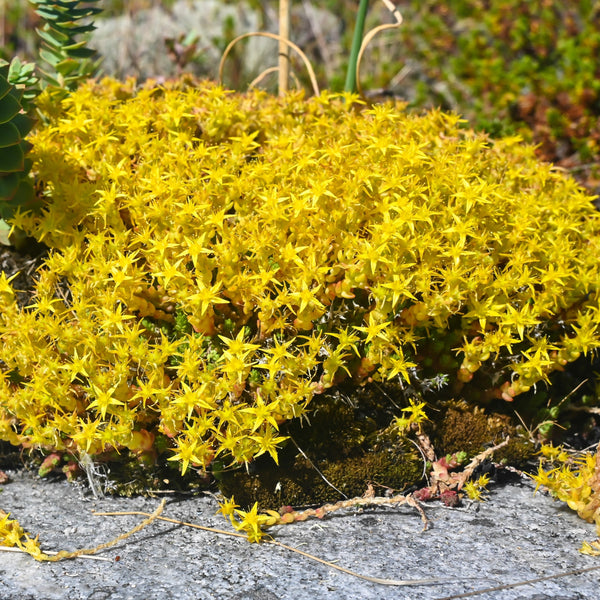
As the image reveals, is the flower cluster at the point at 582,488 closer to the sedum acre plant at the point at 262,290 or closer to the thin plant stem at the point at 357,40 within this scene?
the sedum acre plant at the point at 262,290

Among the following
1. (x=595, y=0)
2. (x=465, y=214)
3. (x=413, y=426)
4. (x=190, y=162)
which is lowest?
(x=413, y=426)

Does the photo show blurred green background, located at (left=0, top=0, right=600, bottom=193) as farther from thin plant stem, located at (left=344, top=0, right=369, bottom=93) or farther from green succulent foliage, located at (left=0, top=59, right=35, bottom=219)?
green succulent foliage, located at (left=0, top=59, right=35, bottom=219)

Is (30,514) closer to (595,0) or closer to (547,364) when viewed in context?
(547,364)

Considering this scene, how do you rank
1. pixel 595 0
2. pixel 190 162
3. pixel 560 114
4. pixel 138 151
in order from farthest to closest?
1. pixel 595 0
2. pixel 560 114
3. pixel 138 151
4. pixel 190 162

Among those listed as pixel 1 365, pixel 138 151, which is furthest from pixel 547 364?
pixel 1 365

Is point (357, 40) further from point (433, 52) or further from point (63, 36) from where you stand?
point (433, 52)

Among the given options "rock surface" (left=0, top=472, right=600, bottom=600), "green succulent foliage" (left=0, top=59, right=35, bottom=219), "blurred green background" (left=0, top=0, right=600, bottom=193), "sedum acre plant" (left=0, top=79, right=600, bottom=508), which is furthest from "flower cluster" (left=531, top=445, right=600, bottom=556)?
"blurred green background" (left=0, top=0, right=600, bottom=193)

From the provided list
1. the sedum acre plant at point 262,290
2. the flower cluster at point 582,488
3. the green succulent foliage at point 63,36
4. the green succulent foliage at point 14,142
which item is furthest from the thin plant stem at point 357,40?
the flower cluster at point 582,488
